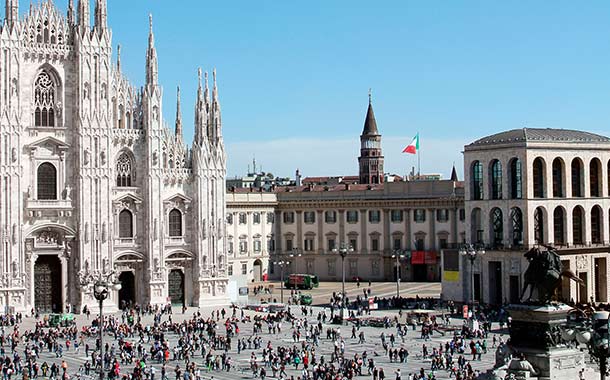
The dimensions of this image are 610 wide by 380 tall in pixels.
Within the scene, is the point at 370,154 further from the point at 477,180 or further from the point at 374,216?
the point at 477,180

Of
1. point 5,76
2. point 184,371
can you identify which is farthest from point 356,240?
point 184,371

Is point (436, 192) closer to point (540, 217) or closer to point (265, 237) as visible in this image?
point (265, 237)

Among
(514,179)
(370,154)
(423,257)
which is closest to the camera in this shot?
(514,179)

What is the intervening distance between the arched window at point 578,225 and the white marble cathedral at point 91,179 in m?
27.5

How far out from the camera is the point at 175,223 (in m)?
80.0

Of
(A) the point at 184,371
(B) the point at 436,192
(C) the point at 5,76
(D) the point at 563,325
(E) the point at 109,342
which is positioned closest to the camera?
(D) the point at 563,325

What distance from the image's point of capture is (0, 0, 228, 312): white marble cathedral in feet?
240

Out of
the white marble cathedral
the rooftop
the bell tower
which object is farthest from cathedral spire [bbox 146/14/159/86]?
the bell tower

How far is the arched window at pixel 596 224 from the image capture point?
261 feet

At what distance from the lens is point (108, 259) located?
249 feet

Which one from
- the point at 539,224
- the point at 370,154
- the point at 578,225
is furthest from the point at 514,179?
the point at 370,154

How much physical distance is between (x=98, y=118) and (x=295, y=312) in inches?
814

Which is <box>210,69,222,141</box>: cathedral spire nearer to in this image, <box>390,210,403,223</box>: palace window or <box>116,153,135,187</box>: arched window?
<box>116,153,135,187</box>: arched window

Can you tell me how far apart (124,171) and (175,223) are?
584 cm
